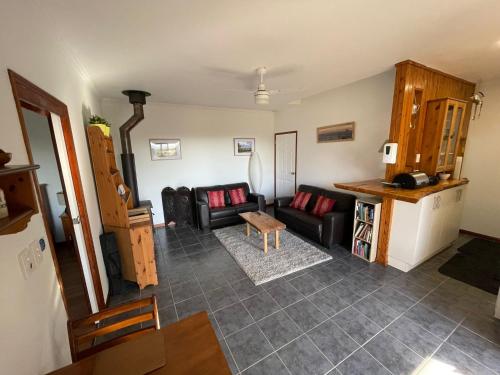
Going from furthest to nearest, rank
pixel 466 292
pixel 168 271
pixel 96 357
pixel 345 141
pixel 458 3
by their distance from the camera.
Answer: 1. pixel 345 141
2. pixel 168 271
3. pixel 466 292
4. pixel 458 3
5. pixel 96 357

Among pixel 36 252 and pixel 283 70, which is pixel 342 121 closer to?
pixel 283 70

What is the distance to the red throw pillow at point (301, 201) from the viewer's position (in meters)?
4.11

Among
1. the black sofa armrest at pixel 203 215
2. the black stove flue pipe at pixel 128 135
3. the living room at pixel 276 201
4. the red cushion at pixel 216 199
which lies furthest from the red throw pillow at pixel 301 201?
the black stove flue pipe at pixel 128 135

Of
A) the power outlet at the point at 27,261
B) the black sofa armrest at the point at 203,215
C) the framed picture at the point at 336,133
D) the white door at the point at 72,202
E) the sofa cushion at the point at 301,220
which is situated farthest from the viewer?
the black sofa armrest at the point at 203,215

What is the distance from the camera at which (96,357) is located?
88 cm

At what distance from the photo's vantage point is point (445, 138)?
2887mm

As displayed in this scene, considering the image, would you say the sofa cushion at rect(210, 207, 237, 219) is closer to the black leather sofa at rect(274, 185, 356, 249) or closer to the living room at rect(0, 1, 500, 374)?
the living room at rect(0, 1, 500, 374)

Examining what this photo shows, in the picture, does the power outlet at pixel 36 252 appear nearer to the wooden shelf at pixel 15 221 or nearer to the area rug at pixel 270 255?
the wooden shelf at pixel 15 221

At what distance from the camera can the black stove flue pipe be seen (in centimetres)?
339

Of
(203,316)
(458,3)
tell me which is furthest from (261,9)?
(203,316)

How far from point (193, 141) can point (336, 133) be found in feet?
9.77

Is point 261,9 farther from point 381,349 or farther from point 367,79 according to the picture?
point 381,349

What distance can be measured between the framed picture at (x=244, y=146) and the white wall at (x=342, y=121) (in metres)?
1.01

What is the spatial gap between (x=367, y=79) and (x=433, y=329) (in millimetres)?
3267
